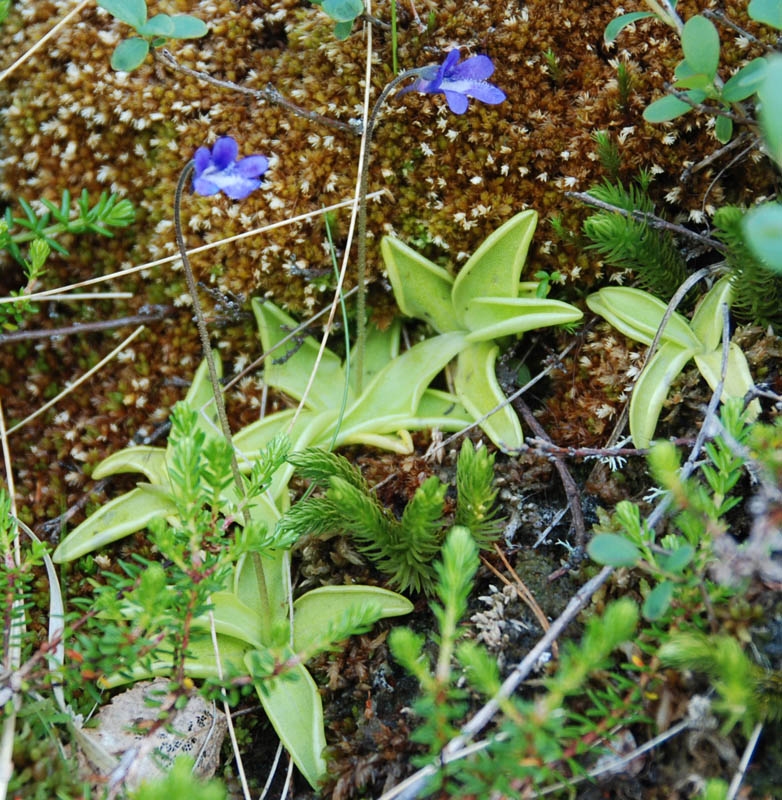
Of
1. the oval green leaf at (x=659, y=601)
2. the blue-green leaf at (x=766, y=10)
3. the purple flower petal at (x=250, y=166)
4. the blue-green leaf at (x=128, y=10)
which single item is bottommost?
the oval green leaf at (x=659, y=601)

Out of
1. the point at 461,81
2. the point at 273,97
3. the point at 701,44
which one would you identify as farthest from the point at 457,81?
the point at 273,97

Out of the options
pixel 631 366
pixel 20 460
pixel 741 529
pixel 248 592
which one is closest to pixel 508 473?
pixel 631 366

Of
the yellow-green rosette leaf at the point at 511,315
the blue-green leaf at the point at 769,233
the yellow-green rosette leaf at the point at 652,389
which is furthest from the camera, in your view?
the yellow-green rosette leaf at the point at 511,315

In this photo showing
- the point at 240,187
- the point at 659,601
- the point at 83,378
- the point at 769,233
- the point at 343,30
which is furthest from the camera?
the point at 83,378

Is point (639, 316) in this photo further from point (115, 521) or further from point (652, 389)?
point (115, 521)

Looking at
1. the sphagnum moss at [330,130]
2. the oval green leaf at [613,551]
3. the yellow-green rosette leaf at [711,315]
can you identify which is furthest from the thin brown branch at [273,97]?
the oval green leaf at [613,551]

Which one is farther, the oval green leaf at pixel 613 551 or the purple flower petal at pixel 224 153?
the purple flower petal at pixel 224 153

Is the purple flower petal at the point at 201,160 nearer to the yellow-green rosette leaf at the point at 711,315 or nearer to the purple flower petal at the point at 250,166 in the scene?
the purple flower petal at the point at 250,166
